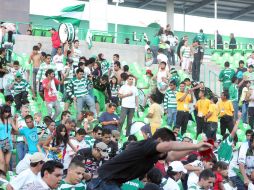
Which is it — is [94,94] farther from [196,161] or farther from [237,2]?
[237,2]

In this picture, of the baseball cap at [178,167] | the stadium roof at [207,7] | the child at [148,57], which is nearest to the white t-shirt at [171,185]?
the baseball cap at [178,167]

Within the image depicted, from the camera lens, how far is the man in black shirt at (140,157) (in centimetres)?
598

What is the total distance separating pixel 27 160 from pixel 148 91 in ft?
27.8

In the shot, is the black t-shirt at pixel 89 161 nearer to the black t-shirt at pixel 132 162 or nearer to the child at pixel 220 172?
the child at pixel 220 172

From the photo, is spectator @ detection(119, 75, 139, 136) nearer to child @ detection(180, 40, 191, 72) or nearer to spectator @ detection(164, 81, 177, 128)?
spectator @ detection(164, 81, 177, 128)

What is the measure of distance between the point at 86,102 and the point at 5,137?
4.15m

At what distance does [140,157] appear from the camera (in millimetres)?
6188

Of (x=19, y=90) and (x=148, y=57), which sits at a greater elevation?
(x=148, y=57)

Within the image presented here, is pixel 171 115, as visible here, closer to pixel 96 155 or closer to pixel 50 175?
pixel 96 155

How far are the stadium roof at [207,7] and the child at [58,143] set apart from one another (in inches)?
957

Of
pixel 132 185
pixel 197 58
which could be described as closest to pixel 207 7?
pixel 197 58

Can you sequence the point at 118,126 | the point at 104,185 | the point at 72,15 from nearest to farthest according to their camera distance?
the point at 104,185, the point at 118,126, the point at 72,15

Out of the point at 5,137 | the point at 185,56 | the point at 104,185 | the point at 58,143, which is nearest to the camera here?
the point at 104,185

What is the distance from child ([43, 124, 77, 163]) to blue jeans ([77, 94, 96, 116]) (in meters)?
3.46
